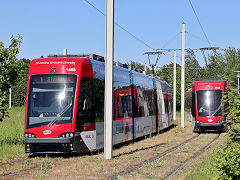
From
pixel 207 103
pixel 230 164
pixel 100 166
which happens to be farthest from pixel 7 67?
pixel 207 103

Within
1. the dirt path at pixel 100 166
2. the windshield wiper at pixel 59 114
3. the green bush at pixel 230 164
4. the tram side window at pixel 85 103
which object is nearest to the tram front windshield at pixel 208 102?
the dirt path at pixel 100 166

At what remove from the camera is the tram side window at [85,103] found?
47.1ft

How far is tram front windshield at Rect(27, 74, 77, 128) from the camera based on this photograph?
1416cm

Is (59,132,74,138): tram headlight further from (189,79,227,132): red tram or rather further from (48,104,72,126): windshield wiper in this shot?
(189,79,227,132): red tram

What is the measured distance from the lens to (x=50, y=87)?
47.5 ft

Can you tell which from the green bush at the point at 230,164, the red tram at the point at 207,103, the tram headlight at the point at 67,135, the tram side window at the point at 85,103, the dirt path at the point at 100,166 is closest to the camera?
the green bush at the point at 230,164

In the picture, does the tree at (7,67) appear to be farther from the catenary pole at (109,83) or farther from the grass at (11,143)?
the catenary pole at (109,83)

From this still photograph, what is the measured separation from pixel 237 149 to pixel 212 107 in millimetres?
20273

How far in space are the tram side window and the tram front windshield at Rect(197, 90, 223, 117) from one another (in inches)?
574

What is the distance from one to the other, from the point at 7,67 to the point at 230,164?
10714 mm

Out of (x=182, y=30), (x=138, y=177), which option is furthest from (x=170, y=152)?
(x=182, y=30)

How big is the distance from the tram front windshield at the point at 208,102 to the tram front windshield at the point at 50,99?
15455mm

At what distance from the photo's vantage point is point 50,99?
565 inches

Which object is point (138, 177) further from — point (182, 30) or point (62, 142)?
point (182, 30)
